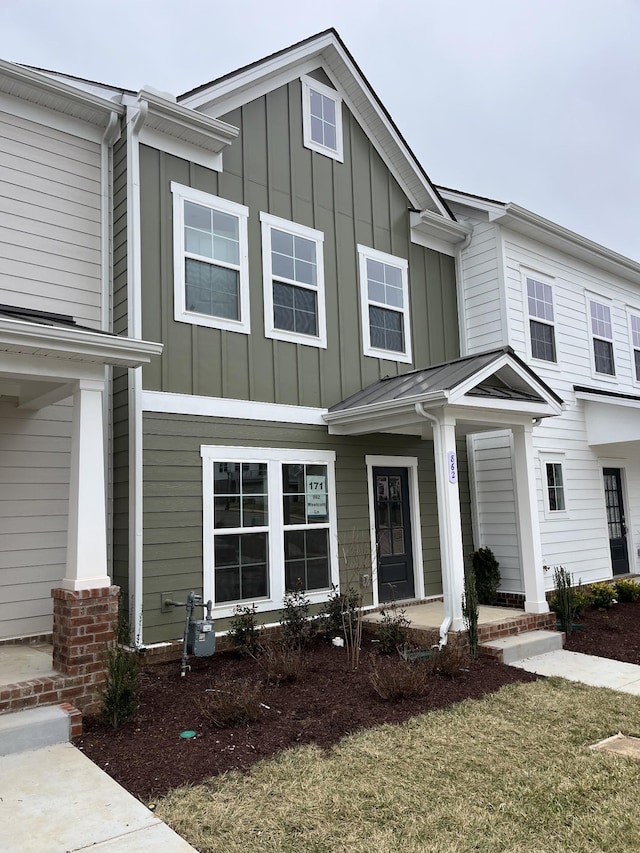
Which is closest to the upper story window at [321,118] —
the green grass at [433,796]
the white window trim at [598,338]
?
the white window trim at [598,338]

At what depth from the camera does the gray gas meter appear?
634cm

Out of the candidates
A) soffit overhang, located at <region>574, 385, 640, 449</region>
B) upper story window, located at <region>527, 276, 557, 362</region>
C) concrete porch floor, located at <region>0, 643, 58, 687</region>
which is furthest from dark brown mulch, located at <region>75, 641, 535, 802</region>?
upper story window, located at <region>527, 276, 557, 362</region>

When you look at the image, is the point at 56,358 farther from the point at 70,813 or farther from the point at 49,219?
the point at 70,813

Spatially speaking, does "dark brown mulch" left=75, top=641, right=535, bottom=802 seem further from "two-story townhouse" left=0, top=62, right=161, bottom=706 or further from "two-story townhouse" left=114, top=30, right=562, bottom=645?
"two-story townhouse" left=114, top=30, right=562, bottom=645

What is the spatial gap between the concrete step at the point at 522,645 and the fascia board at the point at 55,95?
24.4ft

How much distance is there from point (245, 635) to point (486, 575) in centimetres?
438

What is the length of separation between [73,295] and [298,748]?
206 inches

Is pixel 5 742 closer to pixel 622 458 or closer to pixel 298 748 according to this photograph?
pixel 298 748

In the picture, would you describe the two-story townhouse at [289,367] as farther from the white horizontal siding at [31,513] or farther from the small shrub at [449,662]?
the small shrub at [449,662]

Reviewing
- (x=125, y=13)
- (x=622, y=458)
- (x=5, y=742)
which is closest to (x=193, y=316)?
(x=5, y=742)

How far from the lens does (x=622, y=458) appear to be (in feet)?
42.5

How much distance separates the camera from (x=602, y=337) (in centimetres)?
1302

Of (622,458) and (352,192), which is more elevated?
(352,192)

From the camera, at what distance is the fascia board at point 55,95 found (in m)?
6.77
